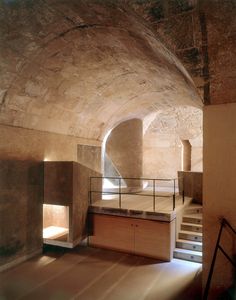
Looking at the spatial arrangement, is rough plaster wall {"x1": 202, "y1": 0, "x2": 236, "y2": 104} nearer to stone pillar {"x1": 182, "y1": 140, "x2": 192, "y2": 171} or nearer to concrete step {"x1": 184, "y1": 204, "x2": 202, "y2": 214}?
concrete step {"x1": 184, "y1": 204, "x2": 202, "y2": 214}

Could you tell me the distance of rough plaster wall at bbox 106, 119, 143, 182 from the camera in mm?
10938

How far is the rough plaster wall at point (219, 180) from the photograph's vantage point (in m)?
3.93

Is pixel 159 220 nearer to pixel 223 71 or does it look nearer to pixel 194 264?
pixel 194 264

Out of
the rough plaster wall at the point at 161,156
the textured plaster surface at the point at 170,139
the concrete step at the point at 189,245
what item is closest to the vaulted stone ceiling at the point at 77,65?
the textured plaster surface at the point at 170,139

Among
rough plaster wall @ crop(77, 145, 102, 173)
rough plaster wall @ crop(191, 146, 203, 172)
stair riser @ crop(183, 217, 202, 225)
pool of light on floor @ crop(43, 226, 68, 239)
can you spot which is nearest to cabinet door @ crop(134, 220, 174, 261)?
stair riser @ crop(183, 217, 202, 225)

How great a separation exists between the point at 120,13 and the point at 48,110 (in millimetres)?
4088

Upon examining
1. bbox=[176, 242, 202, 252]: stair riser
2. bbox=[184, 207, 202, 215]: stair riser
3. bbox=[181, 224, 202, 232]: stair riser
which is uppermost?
bbox=[184, 207, 202, 215]: stair riser

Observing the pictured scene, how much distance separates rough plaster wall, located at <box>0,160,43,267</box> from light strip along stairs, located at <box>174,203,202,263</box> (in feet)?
13.3

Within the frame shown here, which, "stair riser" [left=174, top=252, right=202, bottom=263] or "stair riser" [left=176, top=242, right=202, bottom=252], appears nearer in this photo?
"stair riser" [left=174, top=252, right=202, bottom=263]

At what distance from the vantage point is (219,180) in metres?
4.02

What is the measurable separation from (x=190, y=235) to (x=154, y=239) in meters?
1.07

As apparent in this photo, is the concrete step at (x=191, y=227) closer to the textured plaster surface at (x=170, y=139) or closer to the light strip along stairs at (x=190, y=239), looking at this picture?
the light strip along stairs at (x=190, y=239)

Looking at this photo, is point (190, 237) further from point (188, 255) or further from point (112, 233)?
point (112, 233)

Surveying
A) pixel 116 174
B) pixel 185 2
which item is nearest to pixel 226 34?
pixel 185 2
